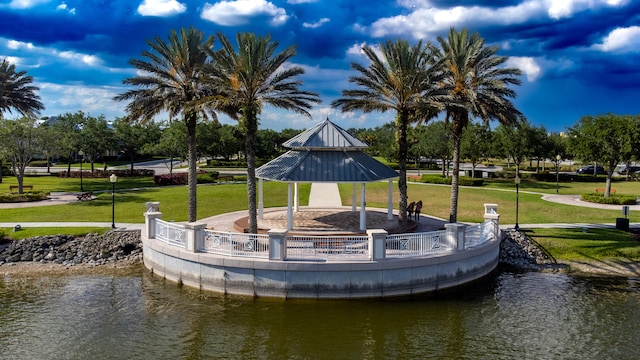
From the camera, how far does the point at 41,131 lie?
39.3 metres

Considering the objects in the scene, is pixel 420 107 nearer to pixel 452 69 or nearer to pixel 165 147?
pixel 452 69

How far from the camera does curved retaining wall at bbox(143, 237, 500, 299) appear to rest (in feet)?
55.7

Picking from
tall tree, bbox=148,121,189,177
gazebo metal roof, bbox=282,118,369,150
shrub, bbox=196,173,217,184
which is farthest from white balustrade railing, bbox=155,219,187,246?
tall tree, bbox=148,121,189,177

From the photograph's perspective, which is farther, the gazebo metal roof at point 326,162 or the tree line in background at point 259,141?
the tree line in background at point 259,141

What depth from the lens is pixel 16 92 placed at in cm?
4700

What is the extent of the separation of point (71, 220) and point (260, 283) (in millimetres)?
16340

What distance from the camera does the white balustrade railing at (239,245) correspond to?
17906 millimetres

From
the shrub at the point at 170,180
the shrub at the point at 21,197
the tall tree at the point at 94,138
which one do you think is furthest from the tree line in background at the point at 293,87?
the tall tree at the point at 94,138

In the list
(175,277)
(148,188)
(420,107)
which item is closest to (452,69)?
A: (420,107)

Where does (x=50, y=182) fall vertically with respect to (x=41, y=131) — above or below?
below

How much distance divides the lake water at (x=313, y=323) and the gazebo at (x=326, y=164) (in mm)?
6385

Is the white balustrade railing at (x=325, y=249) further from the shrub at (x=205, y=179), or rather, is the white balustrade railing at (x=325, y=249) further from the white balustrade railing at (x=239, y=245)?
the shrub at (x=205, y=179)

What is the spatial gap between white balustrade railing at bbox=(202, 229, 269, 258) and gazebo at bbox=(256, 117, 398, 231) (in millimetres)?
3804

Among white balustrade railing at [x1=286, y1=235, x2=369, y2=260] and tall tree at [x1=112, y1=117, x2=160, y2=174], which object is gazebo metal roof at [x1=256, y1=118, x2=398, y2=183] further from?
tall tree at [x1=112, y1=117, x2=160, y2=174]
